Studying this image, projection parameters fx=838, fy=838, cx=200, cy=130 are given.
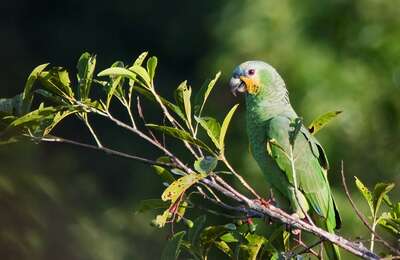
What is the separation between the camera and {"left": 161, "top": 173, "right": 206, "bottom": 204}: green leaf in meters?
1.02

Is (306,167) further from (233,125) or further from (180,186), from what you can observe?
(233,125)

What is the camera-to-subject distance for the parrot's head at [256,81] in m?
1.73

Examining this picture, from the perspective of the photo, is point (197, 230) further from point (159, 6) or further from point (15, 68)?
point (159, 6)

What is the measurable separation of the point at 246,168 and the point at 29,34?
482 cm

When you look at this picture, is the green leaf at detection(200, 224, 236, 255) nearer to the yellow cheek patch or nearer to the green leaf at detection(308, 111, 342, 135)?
the green leaf at detection(308, 111, 342, 135)

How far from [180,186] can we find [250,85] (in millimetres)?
727

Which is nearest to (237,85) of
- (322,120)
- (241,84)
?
(241,84)

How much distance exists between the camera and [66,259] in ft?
4.44

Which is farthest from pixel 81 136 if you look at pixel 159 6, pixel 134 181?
pixel 159 6

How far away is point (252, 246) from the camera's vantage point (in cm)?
114

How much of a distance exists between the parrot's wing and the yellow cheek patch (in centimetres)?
15

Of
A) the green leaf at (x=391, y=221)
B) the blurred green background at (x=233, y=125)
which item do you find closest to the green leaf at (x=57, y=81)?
the blurred green background at (x=233, y=125)

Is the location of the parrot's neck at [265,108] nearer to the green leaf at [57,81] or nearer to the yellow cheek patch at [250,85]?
the yellow cheek patch at [250,85]

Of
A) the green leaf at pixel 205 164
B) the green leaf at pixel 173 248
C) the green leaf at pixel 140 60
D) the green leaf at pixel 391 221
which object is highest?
the green leaf at pixel 140 60
